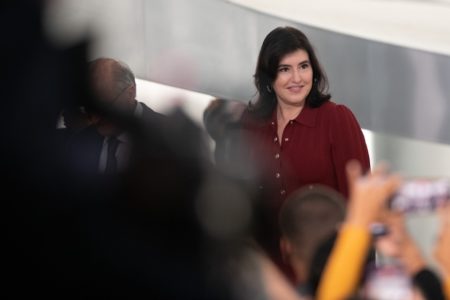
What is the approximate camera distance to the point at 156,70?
3.25 meters

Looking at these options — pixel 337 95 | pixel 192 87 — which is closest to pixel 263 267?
pixel 192 87

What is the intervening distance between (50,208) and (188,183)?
168 mm

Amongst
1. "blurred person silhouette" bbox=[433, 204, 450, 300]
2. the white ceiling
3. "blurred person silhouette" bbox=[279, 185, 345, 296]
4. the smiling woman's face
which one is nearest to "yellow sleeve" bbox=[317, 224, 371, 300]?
"blurred person silhouette" bbox=[433, 204, 450, 300]

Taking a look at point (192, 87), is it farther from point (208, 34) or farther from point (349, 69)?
point (349, 69)

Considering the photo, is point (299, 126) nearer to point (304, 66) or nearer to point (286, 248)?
point (304, 66)

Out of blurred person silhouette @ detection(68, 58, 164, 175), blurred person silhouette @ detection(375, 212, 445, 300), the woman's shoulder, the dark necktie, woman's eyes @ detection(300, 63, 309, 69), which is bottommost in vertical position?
the woman's shoulder

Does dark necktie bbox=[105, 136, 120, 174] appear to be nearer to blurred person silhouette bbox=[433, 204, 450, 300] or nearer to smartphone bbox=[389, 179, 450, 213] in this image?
smartphone bbox=[389, 179, 450, 213]

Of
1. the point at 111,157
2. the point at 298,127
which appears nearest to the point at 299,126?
the point at 298,127

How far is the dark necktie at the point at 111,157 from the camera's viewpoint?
3.61ft

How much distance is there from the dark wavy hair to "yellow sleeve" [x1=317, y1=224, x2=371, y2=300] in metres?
1.19

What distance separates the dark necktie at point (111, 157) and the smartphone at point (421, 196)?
460 mm

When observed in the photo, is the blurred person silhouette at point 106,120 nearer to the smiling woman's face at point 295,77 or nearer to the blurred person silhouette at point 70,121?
the blurred person silhouette at point 70,121

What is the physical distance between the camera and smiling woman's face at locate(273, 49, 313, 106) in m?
2.67

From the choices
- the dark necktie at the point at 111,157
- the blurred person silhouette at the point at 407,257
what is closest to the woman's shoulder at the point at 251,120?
the blurred person silhouette at the point at 407,257
